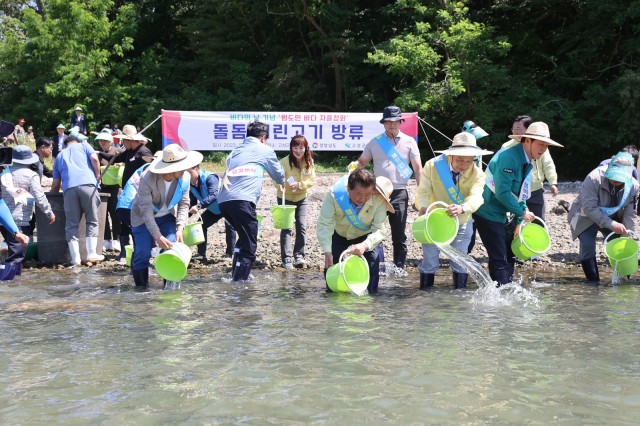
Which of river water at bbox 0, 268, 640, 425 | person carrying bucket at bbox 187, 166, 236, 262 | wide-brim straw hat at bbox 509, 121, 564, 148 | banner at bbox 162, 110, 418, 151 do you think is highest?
banner at bbox 162, 110, 418, 151

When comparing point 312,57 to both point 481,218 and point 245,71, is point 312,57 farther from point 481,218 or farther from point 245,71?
point 481,218

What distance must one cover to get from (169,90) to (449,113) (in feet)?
42.7

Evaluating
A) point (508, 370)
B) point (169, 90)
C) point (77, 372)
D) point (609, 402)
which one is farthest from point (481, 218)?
point (169, 90)

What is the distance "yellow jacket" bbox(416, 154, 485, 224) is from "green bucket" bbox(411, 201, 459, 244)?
17cm

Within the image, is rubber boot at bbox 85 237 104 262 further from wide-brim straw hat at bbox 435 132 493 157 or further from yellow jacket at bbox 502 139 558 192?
yellow jacket at bbox 502 139 558 192

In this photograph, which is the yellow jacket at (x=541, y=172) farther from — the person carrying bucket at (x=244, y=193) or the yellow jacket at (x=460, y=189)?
the person carrying bucket at (x=244, y=193)

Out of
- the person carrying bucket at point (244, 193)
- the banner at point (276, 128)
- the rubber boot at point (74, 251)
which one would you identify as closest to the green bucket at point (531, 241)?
the person carrying bucket at point (244, 193)

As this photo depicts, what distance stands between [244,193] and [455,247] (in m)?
2.44

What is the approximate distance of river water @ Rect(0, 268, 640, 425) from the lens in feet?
15.4

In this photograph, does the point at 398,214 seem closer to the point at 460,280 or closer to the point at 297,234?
the point at 460,280

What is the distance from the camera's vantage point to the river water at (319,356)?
4.68m

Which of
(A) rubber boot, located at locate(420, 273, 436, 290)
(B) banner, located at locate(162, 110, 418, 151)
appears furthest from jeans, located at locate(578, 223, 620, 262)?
(B) banner, located at locate(162, 110, 418, 151)

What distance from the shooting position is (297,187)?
412 inches

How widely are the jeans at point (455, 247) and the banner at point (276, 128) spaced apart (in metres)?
6.38
